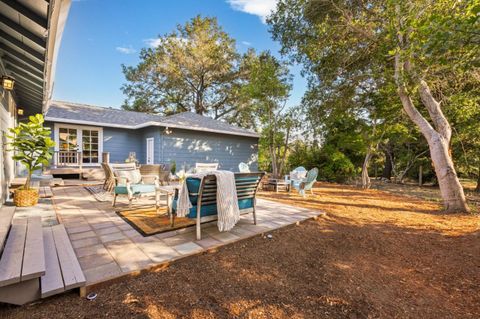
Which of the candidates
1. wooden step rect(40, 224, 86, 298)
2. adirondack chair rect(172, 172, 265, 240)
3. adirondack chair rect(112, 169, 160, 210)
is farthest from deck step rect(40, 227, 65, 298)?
adirondack chair rect(112, 169, 160, 210)

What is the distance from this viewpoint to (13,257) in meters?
1.95

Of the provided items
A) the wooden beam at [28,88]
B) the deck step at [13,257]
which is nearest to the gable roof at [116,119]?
the wooden beam at [28,88]

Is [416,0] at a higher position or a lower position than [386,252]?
higher

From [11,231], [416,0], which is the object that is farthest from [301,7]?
[11,231]

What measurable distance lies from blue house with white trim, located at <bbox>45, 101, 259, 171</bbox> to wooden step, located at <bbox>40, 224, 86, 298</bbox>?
7.26m

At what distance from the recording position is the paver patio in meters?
2.36

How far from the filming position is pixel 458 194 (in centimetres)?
548

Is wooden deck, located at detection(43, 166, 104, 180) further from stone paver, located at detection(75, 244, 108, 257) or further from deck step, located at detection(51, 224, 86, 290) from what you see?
stone paver, located at detection(75, 244, 108, 257)

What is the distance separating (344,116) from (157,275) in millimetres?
10386

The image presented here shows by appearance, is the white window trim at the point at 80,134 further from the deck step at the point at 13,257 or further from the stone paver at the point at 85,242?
the stone paver at the point at 85,242

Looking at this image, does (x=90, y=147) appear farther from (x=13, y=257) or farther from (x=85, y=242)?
(x=13, y=257)

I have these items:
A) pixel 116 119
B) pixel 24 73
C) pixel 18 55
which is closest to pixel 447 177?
pixel 18 55

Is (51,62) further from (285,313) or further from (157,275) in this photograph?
(285,313)

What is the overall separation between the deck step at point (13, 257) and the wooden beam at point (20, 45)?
2478mm
